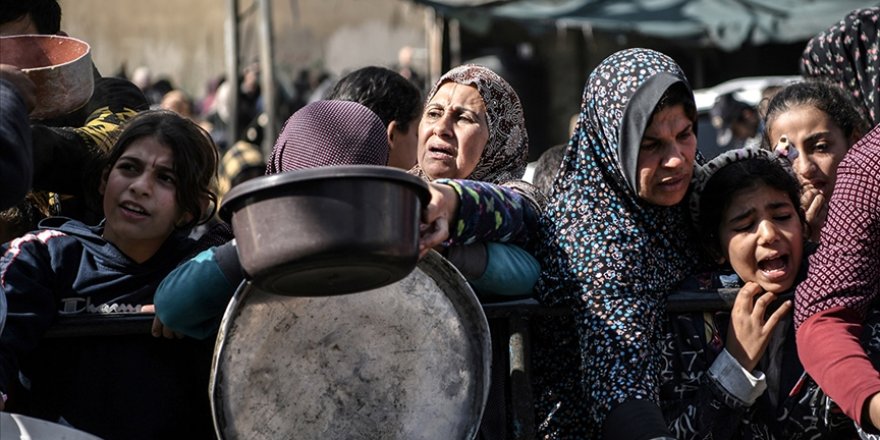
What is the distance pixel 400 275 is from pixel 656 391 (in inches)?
34.3

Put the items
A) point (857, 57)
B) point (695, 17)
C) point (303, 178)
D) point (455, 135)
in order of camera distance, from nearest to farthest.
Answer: point (303, 178)
point (455, 135)
point (857, 57)
point (695, 17)

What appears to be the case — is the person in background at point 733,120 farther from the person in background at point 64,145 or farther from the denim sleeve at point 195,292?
the denim sleeve at point 195,292

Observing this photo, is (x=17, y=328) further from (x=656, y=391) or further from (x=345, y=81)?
(x=345, y=81)

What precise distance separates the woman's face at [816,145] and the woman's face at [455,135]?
109cm

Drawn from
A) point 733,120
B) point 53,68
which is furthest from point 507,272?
point 733,120

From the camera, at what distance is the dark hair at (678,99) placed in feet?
11.6

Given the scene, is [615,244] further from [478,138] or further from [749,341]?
[478,138]

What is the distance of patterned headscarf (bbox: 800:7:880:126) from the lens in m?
4.77

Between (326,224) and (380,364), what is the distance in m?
0.65

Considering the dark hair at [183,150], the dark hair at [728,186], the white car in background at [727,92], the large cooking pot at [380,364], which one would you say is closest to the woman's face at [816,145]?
the dark hair at [728,186]

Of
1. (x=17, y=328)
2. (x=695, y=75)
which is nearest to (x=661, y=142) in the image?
(x=17, y=328)

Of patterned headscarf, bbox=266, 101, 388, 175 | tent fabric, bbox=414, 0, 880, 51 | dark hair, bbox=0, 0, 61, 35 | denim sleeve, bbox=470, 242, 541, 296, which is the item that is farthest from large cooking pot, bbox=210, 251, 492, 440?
tent fabric, bbox=414, 0, 880, 51

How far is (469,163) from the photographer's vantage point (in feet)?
14.1

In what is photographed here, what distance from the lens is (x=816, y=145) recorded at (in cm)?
454
